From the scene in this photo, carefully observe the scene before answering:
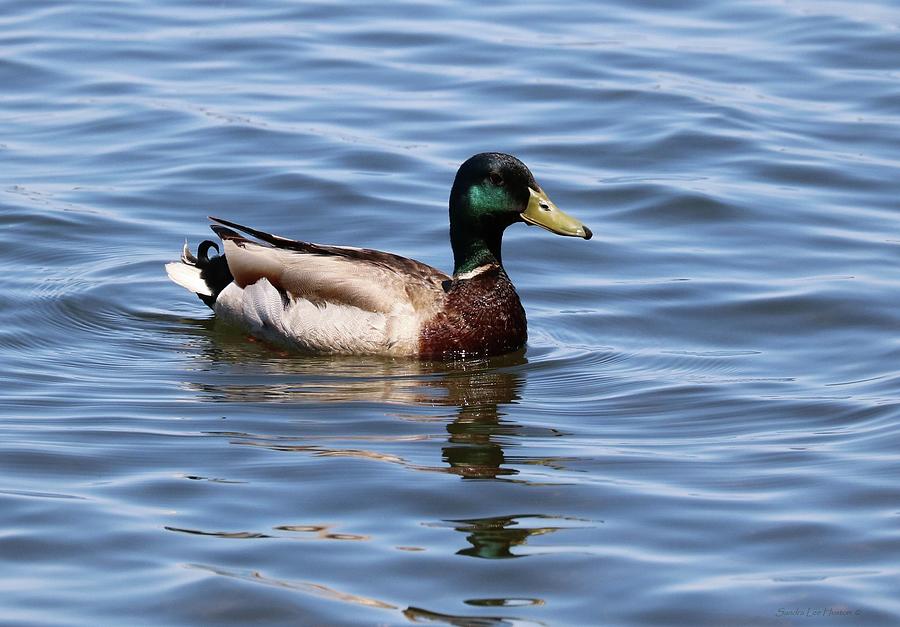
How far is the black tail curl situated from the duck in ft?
1.06

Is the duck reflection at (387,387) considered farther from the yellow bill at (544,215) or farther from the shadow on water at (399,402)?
the yellow bill at (544,215)

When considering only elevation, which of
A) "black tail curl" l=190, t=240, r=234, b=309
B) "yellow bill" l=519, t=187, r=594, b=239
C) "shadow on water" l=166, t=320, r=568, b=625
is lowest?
"shadow on water" l=166, t=320, r=568, b=625

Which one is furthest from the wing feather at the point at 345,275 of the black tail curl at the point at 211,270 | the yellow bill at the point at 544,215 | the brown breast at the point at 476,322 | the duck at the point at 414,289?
the yellow bill at the point at 544,215

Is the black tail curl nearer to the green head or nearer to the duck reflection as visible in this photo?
the duck reflection

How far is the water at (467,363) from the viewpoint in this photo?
20.6 feet

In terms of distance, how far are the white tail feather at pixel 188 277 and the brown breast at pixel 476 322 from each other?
162cm

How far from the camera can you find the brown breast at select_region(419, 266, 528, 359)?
954cm

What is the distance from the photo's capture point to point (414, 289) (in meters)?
9.59

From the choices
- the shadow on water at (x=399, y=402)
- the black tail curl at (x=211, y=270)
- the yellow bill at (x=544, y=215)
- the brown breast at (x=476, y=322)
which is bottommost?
the shadow on water at (x=399, y=402)

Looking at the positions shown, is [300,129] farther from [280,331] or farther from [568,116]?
[280,331]

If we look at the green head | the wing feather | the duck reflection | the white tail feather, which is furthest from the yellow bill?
the white tail feather

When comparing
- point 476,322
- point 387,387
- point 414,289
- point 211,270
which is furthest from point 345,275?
point 211,270

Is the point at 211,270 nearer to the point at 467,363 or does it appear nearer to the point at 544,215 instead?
→ the point at 467,363

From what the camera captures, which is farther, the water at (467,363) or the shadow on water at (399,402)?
the shadow on water at (399,402)
